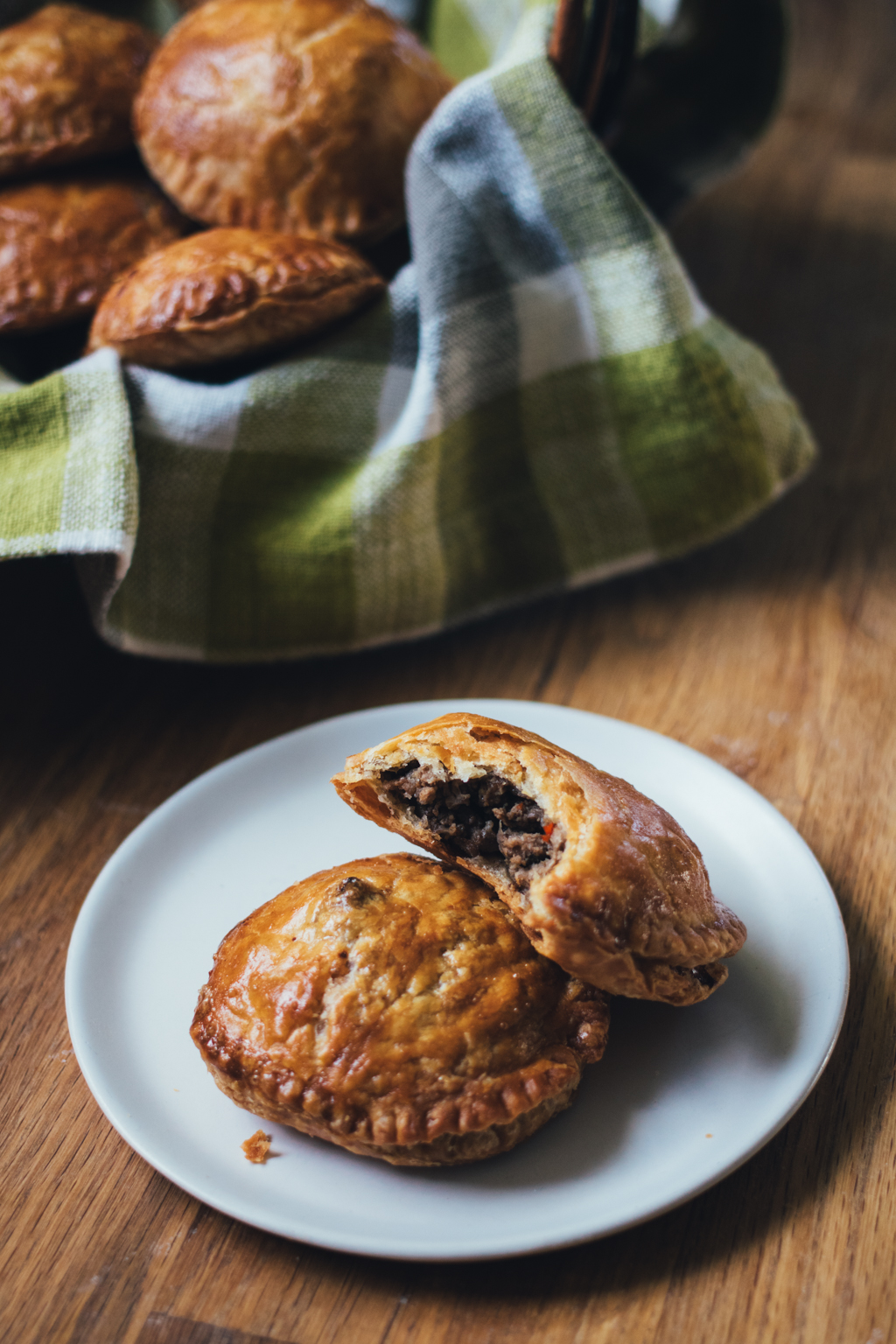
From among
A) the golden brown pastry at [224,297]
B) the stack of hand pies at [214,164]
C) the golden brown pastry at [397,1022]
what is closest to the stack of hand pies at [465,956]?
the golden brown pastry at [397,1022]

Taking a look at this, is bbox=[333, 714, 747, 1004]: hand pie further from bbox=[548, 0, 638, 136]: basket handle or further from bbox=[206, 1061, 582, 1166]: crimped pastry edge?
bbox=[548, 0, 638, 136]: basket handle

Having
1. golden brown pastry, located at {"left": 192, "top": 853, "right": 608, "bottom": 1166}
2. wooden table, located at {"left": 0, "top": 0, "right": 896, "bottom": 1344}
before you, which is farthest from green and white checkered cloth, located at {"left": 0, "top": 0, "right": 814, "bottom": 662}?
golden brown pastry, located at {"left": 192, "top": 853, "right": 608, "bottom": 1166}

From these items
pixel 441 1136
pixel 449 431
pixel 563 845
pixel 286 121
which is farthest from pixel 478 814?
A: pixel 286 121

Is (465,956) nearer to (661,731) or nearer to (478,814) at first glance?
(478,814)

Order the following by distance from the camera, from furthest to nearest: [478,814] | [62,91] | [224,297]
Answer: [62,91], [224,297], [478,814]

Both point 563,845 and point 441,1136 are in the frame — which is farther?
point 563,845

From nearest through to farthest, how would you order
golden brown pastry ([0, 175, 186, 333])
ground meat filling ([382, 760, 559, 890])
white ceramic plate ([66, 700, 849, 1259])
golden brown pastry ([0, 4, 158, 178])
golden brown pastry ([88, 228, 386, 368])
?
white ceramic plate ([66, 700, 849, 1259])
ground meat filling ([382, 760, 559, 890])
golden brown pastry ([88, 228, 386, 368])
golden brown pastry ([0, 175, 186, 333])
golden brown pastry ([0, 4, 158, 178])

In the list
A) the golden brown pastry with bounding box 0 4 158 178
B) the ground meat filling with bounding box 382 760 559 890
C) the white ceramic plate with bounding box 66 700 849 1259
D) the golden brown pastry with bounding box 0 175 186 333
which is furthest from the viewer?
the golden brown pastry with bounding box 0 4 158 178
